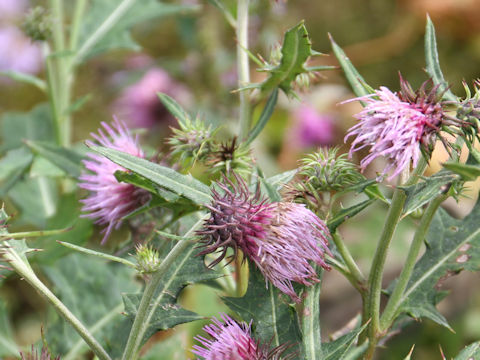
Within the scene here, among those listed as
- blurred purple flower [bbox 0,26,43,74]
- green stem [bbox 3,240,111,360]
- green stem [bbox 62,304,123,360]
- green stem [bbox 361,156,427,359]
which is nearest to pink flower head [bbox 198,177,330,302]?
green stem [bbox 361,156,427,359]

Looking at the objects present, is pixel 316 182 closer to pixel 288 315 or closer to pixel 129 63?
pixel 288 315

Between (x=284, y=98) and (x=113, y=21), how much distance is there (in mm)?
1633

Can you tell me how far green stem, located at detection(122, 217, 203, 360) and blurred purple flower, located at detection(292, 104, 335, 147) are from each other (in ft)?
7.71

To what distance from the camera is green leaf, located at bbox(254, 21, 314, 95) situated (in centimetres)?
118

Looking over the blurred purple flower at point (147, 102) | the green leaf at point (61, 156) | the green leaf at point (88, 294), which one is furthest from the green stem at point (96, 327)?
the blurred purple flower at point (147, 102)

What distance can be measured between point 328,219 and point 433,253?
0.34 metres

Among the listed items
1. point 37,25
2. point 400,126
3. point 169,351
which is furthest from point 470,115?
point 37,25

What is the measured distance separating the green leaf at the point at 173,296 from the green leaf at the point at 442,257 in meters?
0.43

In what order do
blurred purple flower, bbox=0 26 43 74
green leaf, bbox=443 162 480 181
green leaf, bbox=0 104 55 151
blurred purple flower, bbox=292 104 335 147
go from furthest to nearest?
blurred purple flower, bbox=0 26 43 74
blurred purple flower, bbox=292 104 335 147
green leaf, bbox=0 104 55 151
green leaf, bbox=443 162 480 181

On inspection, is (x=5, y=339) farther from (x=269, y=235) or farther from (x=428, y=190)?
(x=428, y=190)

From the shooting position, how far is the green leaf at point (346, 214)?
3.39 feet

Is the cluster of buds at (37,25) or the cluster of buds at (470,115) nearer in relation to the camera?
the cluster of buds at (470,115)

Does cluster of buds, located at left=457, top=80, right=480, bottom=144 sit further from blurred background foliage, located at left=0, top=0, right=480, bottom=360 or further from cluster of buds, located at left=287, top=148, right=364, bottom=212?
blurred background foliage, located at left=0, top=0, right=480, bottom=360

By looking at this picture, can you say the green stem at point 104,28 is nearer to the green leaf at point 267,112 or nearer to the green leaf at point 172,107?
the green leaf at point 172,107
